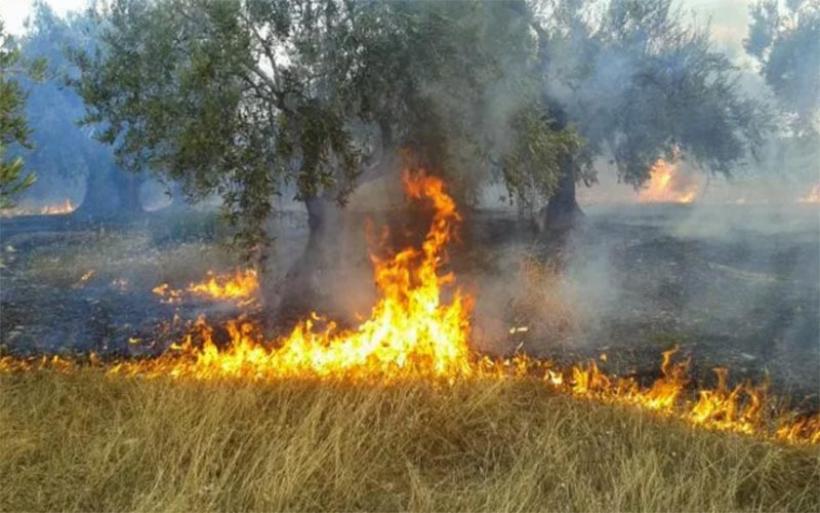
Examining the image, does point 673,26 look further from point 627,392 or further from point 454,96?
point 627,392

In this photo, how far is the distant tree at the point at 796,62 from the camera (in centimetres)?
2750

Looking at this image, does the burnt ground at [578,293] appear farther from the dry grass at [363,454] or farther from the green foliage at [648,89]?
the dry grass at [363,454]

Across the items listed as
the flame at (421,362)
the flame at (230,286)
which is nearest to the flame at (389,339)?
the flame at (421,362)

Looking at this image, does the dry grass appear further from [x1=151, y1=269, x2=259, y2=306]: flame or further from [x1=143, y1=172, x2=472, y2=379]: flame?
[x1=151, y1=269, x2=259, y2=306]: flame

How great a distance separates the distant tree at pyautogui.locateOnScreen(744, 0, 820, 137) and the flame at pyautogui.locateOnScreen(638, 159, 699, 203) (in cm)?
1187

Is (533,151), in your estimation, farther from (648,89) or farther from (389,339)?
(648,89)

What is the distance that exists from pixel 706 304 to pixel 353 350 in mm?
7830

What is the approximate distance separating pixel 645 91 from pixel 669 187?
2713cm

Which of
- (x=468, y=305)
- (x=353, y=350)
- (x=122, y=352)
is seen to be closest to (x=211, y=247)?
(x=122, y=352)

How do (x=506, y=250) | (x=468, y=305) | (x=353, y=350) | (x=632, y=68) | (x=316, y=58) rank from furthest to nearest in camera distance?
(x=632, y=68) → (x=506, y=250) → (x=468, y=305) → (x=316, y=58) → (x=353, y=350)

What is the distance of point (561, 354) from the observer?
10.4m

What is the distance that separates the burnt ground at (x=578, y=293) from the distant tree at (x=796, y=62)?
30.6 ft

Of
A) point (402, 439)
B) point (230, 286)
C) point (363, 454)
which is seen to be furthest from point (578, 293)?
point (363, 454)

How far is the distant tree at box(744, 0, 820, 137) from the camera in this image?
27.5 meters
